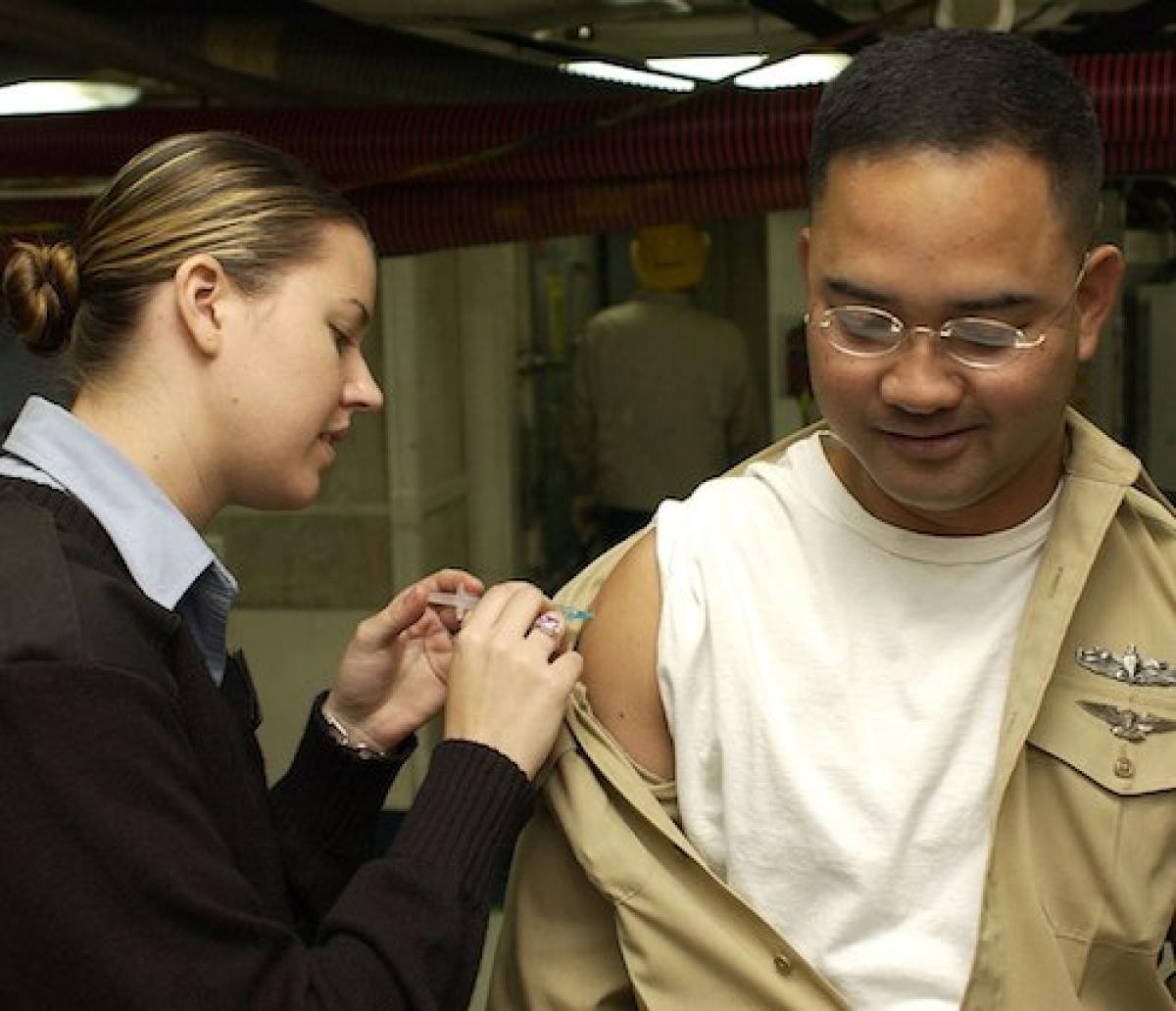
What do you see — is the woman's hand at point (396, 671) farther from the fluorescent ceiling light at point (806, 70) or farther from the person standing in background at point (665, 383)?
the person standing in background at point (665, 383)

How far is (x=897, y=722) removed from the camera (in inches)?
49.8

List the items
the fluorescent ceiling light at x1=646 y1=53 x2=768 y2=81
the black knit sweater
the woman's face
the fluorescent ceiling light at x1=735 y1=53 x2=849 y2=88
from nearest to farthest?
the black knit sweater → the woman's face → the fluorescent ceiling light at x1=735 y1=53 x2=849 y2=88 → the fluorescent ceiling light at x1=646 y1=53 x2=768 y2=81

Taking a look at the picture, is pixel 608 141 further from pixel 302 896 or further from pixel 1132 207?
pixel 1132 207

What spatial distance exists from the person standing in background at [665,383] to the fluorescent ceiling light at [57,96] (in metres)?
1.84

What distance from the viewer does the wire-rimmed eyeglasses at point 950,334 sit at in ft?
3.70

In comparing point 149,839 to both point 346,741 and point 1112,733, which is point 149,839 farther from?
point 1112,733

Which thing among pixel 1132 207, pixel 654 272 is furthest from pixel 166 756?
pixel 1132 207

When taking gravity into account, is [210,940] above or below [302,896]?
above

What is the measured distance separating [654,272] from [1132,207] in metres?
1.51

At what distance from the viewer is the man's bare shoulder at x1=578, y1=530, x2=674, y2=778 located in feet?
4.40

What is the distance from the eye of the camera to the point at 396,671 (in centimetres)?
152

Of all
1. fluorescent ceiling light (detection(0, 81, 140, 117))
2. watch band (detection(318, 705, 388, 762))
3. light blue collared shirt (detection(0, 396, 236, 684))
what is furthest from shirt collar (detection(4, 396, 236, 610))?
fluorescent ceiling light (detection(0, 81, 140, 117))

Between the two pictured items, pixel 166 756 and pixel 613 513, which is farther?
pixel 613 513

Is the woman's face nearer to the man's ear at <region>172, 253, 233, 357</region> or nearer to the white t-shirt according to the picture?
the man's ear at <region>172, 253, 233, 357</region>
